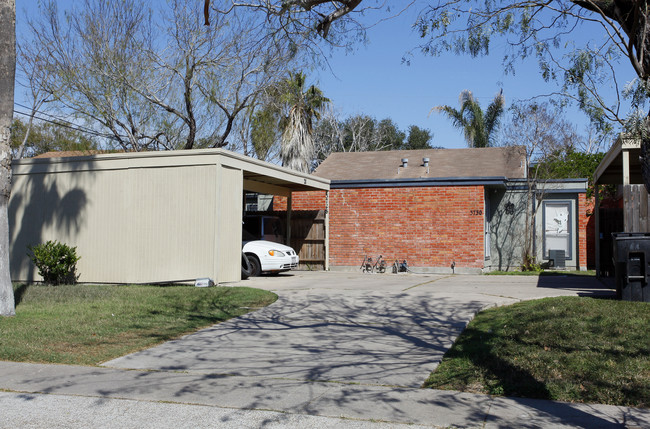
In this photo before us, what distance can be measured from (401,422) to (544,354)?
8.75 feet

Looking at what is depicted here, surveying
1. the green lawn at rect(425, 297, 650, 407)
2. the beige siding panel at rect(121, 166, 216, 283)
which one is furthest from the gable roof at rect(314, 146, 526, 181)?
the green lawn at rect(425, 297, 650, 407)

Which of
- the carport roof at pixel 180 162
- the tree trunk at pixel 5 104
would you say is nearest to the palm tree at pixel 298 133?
the carport roof at pixel 180 162

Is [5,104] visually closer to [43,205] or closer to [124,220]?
[124,220]

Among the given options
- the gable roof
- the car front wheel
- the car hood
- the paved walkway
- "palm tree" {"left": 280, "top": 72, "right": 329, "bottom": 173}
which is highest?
"palm tree" {"left": 280, "top": 72, "right": 329, "bottom": 173}

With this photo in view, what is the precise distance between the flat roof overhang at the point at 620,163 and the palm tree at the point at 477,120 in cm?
1803

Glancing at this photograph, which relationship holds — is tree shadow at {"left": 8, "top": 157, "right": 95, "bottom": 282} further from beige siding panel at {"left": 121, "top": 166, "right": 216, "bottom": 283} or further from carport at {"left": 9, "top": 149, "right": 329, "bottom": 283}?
beige siding panel at {"left": 121, "top": 166, "right": 216, "bottom": 283}

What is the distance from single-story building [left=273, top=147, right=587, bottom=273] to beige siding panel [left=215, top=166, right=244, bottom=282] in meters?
6.43

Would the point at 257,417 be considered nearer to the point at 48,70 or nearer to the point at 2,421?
the point at 2,421

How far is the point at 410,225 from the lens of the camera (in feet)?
66.7

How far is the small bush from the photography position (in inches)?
583

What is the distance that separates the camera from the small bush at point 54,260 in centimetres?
1480

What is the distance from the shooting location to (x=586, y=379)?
20.4ft

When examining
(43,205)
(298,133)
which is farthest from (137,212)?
(298,133)

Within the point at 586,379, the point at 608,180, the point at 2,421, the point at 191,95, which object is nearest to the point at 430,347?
the point at 586,379
